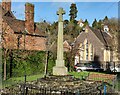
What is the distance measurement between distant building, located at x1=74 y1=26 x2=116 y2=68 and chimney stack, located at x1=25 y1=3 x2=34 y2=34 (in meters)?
14.9

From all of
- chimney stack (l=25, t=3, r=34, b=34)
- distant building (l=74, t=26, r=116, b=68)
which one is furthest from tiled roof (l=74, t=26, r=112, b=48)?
chimney stack (l=25, t=3, r=34, b=34)

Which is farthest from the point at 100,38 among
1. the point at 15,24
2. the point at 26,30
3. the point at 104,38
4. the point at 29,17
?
the point at 15,24

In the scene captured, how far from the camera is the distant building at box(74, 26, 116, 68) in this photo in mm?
49781

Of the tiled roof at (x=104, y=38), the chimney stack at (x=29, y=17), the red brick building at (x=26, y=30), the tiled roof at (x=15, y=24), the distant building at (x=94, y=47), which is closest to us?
the red brick building at (x=26, y=30)

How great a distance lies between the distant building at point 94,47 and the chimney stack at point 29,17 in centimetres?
1492

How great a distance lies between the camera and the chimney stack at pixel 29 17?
32.9 metres

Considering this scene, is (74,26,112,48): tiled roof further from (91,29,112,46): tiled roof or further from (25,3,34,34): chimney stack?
(25,3,34,34): chimney stack

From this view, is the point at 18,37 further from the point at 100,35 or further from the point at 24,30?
the point at 100,35

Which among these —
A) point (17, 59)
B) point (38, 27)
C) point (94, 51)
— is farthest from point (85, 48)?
point (17, 59)

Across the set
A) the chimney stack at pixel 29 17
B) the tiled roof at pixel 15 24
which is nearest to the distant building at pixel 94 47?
the tiled roof at pixel 15 24

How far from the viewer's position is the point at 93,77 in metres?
23.8

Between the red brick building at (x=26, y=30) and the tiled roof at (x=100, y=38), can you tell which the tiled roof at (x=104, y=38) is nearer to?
the tiled roof at (x=100, y=38)

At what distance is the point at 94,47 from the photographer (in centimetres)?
5088

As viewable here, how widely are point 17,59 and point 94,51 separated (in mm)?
27689
